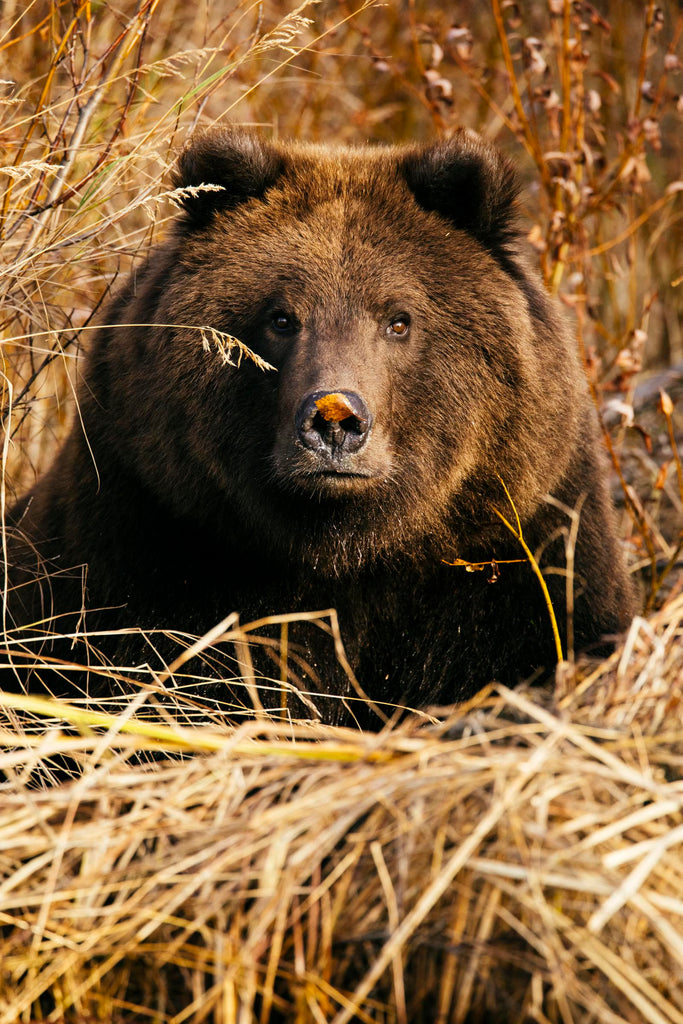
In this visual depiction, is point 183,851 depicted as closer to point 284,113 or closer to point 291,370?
point 291,370

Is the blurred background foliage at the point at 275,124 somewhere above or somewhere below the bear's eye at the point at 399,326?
above

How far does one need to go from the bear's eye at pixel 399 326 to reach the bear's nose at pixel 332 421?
1.44 feet

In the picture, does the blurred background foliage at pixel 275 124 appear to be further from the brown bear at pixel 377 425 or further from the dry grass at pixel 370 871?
the dry grass at pixel 370 871

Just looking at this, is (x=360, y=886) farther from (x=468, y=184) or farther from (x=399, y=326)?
(x=468, y=184)

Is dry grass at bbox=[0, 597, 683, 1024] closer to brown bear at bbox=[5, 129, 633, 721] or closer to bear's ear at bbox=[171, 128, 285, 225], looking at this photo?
brown bear at bbox=[5, 129, 633, 721]

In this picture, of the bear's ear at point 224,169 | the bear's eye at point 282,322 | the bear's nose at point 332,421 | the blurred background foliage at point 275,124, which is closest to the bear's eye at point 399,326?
the bear's eye at point 282,322

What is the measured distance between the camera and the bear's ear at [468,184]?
3939 mm

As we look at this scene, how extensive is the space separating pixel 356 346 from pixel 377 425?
0.90ft

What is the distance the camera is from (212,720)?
3738 mm

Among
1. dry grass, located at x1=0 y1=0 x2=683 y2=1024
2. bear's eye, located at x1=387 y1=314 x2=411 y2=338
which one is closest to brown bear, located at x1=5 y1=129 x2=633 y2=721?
bear's eye, located at x1=387 y1=314 x2=411 y2=338

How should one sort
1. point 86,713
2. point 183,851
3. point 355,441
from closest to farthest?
1. point 183,851
2. point 86,713
3. point 355,441

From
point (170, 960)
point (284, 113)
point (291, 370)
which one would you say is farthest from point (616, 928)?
point (284, 113)

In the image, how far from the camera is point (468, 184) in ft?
13.0

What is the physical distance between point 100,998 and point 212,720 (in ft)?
4.67
